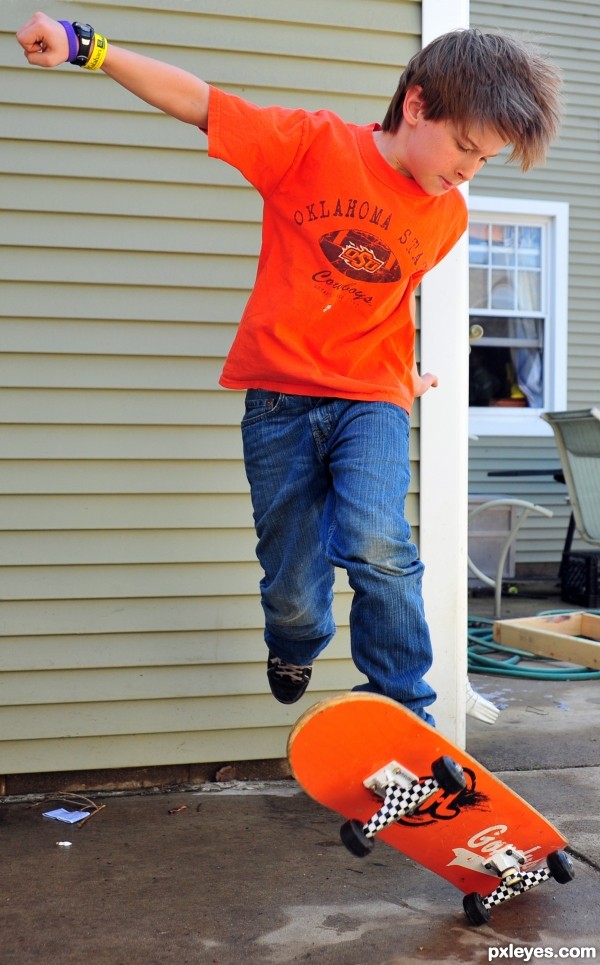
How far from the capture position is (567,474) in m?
6.45

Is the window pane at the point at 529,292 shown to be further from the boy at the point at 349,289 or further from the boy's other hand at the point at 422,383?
the boy at the point at 349,289

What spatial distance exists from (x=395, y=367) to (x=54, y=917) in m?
1.44

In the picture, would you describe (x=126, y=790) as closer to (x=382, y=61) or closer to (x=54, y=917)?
(x=54, y=917)

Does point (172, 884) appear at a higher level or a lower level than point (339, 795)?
lower

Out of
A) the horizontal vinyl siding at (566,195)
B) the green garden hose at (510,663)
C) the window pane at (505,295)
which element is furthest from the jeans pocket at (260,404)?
the window pane at (505,295)

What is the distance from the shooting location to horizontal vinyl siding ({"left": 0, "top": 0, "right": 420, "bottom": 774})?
9.14ft

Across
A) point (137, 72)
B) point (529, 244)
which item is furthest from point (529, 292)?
point (137, 72)

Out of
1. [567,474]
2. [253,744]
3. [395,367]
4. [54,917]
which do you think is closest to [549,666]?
[567,474]

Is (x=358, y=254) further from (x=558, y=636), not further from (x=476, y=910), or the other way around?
(x=558, y=636)

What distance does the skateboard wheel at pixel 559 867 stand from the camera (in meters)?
1.90

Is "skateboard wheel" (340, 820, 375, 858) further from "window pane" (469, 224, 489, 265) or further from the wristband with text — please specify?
"window pane" (469, 224, 489, 265)

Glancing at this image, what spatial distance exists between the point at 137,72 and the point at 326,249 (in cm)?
55

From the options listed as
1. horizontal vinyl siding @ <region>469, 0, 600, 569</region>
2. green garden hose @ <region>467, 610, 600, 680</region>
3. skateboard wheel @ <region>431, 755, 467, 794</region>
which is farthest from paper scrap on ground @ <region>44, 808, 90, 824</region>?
horizontal vinyl siding @ <region>469, 0, 600, 569</region>

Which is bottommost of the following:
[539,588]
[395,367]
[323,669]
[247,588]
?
[539,588]
